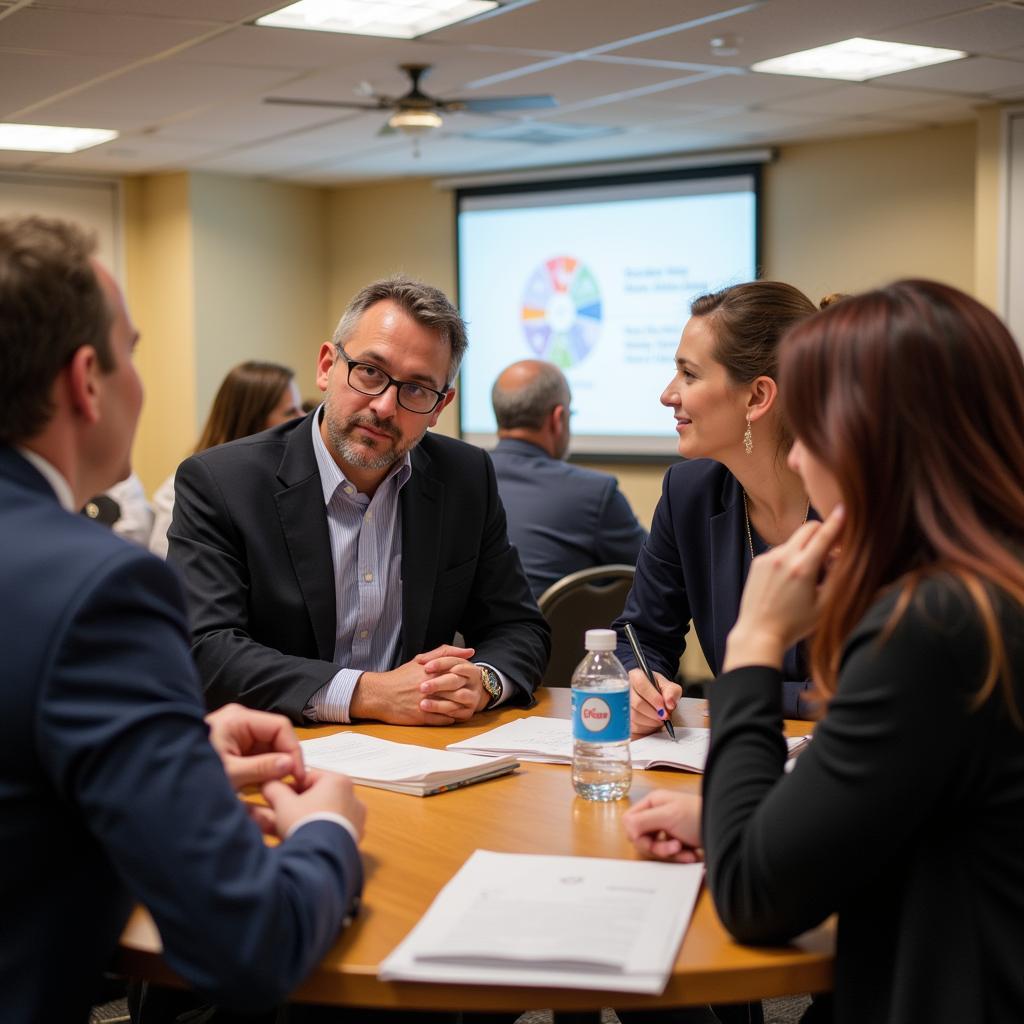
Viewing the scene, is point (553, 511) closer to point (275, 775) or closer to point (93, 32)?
point (93, 32)

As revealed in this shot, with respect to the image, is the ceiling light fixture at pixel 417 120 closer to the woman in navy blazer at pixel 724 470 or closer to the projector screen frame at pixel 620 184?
the projector screen frame at pixel 620 184

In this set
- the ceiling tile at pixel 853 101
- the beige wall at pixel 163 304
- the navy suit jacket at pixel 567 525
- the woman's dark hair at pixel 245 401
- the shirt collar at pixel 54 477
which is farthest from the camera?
the beige wall at pixel 163 304

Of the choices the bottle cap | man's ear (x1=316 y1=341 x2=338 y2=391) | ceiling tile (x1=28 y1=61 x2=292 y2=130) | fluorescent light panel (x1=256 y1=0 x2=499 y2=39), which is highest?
fluorescent light panel (x1=256 y1=0 x2=499 y2=39)

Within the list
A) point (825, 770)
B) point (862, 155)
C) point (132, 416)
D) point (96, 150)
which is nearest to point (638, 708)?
point (825, 770)

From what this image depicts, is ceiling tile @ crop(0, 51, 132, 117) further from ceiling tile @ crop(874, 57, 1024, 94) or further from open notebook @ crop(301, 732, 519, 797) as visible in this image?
open notebook @ crop(301, 732, 519, 797)

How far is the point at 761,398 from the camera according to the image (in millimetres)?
2363

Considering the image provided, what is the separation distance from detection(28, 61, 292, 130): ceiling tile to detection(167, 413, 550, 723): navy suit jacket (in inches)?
127

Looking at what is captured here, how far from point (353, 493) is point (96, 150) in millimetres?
5340

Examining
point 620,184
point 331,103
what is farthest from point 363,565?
point 620,184

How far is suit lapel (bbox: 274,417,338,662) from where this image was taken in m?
2.27

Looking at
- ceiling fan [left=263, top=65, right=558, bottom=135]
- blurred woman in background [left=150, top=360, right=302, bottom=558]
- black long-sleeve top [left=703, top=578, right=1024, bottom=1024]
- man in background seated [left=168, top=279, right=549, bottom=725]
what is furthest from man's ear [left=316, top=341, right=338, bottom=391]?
ceiling fan [left=263, top=65, right=558, bottom=135]

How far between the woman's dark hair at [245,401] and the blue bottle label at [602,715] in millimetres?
2995

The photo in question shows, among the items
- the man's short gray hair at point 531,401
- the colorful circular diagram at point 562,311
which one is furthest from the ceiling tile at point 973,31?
the colorful circular diagram at point 562,311

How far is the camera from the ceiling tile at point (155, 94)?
516 cm
